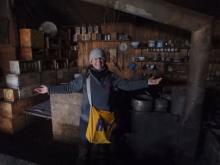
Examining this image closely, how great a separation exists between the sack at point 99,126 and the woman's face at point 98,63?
448 mm

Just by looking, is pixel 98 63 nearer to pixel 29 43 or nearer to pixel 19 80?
pixel 19 80

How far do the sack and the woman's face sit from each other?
448mm

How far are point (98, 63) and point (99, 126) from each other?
0.69 m

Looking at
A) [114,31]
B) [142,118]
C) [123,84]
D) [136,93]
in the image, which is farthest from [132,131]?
[114,31]

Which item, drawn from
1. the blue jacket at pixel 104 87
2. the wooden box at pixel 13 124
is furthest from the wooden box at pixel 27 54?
the blue jacket at pixel 104 87

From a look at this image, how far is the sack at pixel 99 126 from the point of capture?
1.90 metres

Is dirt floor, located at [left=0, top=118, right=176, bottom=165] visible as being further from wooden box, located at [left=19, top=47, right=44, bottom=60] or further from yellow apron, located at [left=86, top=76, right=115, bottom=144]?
wooden box, located at [left=19, top=47, right=44, bottom=60]

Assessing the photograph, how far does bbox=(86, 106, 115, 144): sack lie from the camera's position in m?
1.90

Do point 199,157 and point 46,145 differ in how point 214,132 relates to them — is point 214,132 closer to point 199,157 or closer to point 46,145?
point 199,157

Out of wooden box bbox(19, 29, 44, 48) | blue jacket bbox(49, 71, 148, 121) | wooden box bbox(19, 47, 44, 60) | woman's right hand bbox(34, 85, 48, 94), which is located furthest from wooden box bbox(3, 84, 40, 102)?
blue jacket bbox(49, 71, 148, 121)

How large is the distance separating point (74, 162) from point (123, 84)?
5.17 ft

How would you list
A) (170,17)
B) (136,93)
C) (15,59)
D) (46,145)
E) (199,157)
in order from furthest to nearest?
(15,59) < (46,145) < (136,93) < (199,157) < (170,17)

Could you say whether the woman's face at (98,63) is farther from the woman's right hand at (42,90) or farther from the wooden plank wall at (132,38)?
the wooden plank wall at (132,38)

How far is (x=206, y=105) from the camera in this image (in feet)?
8.38
